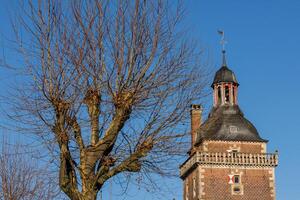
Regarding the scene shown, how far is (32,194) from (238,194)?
22.7m

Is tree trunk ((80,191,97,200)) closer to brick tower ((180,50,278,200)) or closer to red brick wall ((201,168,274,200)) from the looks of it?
brick tower ((180,50,278,200))

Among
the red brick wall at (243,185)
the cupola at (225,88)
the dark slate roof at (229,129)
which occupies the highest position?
the cupola at (225,88)

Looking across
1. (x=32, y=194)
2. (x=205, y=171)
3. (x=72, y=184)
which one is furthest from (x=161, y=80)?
(x=205, y=171)

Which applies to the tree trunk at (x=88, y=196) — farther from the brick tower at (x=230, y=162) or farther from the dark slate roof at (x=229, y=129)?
the dark slate roof at (x=229, y=129)

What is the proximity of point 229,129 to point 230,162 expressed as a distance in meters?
2.68

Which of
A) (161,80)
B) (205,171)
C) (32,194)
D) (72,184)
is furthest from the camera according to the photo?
(205,171)

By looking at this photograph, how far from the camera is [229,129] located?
45375mm

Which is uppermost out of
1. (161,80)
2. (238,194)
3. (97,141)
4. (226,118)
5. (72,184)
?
(226,118)

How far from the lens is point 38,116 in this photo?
41.3 feet

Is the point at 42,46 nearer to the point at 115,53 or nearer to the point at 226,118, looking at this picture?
the point at 115,53

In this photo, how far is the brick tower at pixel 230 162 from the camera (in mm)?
43719

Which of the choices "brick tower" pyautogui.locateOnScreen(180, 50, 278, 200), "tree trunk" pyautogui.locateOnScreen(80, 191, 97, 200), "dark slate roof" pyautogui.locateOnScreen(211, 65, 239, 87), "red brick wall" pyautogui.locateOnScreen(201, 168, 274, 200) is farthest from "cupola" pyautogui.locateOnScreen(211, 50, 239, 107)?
"tree trunk" pyautogui.locateOnScreen(80, 191, 97, 200)

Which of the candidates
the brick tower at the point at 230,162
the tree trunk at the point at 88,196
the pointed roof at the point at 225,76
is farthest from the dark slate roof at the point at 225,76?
the tree trunk at the point at 88,196

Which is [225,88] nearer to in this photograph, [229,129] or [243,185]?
[229,129]
